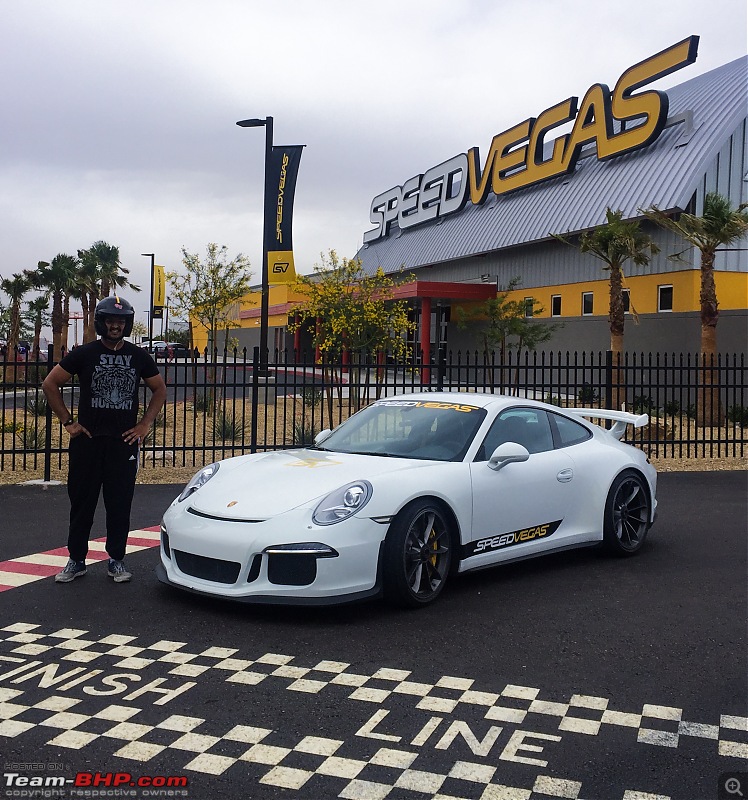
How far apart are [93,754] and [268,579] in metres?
1.88

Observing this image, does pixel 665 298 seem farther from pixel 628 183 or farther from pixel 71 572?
pixel 71 572

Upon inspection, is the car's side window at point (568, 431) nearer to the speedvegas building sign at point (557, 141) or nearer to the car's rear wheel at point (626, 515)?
the car's rear wheel at point (626, 515)

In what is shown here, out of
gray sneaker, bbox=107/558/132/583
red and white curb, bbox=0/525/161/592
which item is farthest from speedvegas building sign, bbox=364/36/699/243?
gray sneaker, bbox=107/558/132/583

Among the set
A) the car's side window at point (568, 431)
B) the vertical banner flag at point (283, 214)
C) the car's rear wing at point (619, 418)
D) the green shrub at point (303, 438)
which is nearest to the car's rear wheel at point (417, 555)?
the car's side window at point (568, 431)

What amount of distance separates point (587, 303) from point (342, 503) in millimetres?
27283

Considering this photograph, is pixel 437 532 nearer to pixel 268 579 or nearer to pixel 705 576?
pixel 268 579

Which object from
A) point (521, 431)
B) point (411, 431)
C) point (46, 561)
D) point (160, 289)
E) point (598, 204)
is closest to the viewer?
point (411, 431)

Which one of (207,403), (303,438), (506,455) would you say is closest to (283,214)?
(207,403)

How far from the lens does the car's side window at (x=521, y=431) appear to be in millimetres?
6625

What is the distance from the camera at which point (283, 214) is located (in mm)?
23172

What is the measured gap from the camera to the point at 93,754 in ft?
11.7

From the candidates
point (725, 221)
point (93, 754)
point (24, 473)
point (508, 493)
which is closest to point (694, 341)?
point (725, 221)

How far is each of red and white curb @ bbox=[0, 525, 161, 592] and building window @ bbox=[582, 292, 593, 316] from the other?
25383 mm

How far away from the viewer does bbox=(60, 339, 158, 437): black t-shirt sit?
6.20m
